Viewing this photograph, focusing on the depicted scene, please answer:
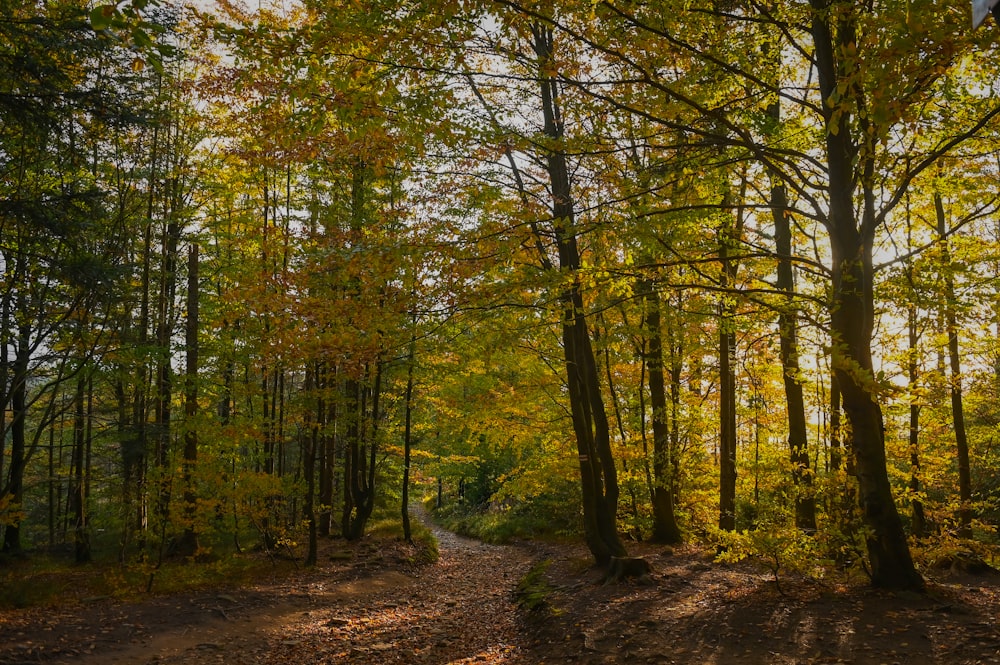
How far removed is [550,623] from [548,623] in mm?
42

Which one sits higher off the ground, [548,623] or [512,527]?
[548,623]

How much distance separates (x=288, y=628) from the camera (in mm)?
9281

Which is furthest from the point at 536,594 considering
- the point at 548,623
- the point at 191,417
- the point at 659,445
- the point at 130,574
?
the point at 130,574

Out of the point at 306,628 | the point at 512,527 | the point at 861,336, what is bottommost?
the point at 512,527

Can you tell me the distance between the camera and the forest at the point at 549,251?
19.6ft

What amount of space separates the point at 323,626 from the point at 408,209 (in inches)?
303

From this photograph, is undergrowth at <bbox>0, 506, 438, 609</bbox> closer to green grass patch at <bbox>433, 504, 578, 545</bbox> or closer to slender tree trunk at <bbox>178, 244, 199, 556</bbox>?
slender tree trunk at <bbox>178, 244, 199, 556</bbox>

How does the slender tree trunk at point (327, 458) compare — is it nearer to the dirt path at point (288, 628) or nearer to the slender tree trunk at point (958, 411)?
the dirt path at point (288, 628)

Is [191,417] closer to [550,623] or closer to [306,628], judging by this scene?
[306,628]

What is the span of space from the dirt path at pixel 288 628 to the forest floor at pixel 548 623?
30mm

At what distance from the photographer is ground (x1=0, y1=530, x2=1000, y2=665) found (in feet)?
18.4

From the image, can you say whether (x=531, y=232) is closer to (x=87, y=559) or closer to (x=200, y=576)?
(x=200, y=576)

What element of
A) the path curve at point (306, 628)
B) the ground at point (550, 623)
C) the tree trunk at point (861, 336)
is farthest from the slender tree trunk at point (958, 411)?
the path curve at point (306, 628)

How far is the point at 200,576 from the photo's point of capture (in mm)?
11828
